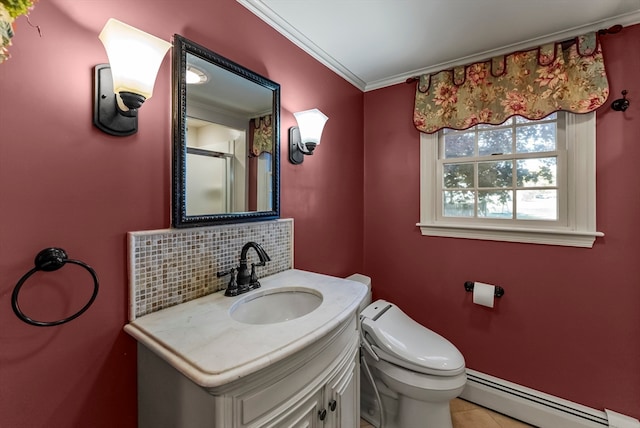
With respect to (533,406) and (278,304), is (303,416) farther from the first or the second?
(533,406)

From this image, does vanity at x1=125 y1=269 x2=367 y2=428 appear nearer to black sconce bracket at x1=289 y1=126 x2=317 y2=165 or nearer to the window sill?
black sconce bracket at x1=289 y1=126 x2=317 y2=165

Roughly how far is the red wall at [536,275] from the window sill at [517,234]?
0.13 ft

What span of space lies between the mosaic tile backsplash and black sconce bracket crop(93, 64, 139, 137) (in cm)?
35

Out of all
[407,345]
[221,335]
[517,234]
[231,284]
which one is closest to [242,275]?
[231,284]

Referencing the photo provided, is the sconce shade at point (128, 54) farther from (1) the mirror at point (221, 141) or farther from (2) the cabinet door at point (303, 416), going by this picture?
(2) the cabinet door at point (303, 416)

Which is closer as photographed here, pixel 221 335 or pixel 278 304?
pixel 221 335

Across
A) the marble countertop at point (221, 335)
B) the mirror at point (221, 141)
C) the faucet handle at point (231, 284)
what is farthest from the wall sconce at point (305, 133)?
the marble countertop at point (221, 335)

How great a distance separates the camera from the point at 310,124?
146 centimetres

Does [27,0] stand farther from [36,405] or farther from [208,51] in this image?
[36,405]

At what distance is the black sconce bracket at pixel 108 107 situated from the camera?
819mm

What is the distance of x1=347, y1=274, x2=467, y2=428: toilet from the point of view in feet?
4.40

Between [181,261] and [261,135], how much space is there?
0.70 meters

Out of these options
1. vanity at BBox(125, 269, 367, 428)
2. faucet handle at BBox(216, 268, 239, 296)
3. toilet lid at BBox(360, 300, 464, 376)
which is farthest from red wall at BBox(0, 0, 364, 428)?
toilet lid at BBox(360, 300, 464, 376)

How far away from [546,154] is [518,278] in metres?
0.79
